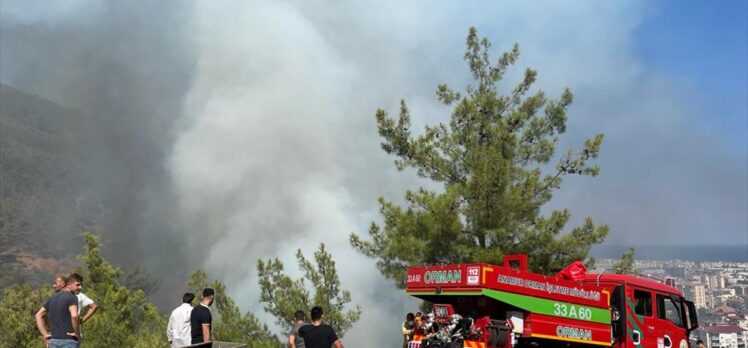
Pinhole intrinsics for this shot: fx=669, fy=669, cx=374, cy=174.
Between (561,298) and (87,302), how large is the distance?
7.28m

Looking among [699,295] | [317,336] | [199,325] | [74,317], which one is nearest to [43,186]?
[699,295]

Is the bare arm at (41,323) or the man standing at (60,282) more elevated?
the man standing at (60,282)

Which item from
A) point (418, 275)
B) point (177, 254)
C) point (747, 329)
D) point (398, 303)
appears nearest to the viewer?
point (418, 275)

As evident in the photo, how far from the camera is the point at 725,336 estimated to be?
2145cm

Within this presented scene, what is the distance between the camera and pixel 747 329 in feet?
70.6

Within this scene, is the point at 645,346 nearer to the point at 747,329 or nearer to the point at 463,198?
the point at 463,198

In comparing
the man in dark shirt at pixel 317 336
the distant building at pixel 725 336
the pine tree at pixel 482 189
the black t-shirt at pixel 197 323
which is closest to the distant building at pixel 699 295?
the distant building at pixel 725 336

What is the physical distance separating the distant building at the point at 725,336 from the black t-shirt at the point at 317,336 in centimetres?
1759

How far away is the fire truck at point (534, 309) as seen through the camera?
10484mm

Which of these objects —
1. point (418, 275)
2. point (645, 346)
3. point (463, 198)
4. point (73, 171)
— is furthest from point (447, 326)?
point (73, 171)

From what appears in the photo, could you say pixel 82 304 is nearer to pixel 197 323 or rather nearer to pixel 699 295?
pixel 197 323

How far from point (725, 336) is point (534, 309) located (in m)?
14.1

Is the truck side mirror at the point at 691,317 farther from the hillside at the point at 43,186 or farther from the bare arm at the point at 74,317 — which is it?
the hillside at the point at 43,186

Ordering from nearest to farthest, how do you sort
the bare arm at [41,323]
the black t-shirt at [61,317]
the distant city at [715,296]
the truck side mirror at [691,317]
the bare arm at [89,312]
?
the black t-shirt at [61,317] < the bare arm at [41,323] < the bare arm at [89,312] < the truck side mirror at [691,317] < the distant city at [715,296]
